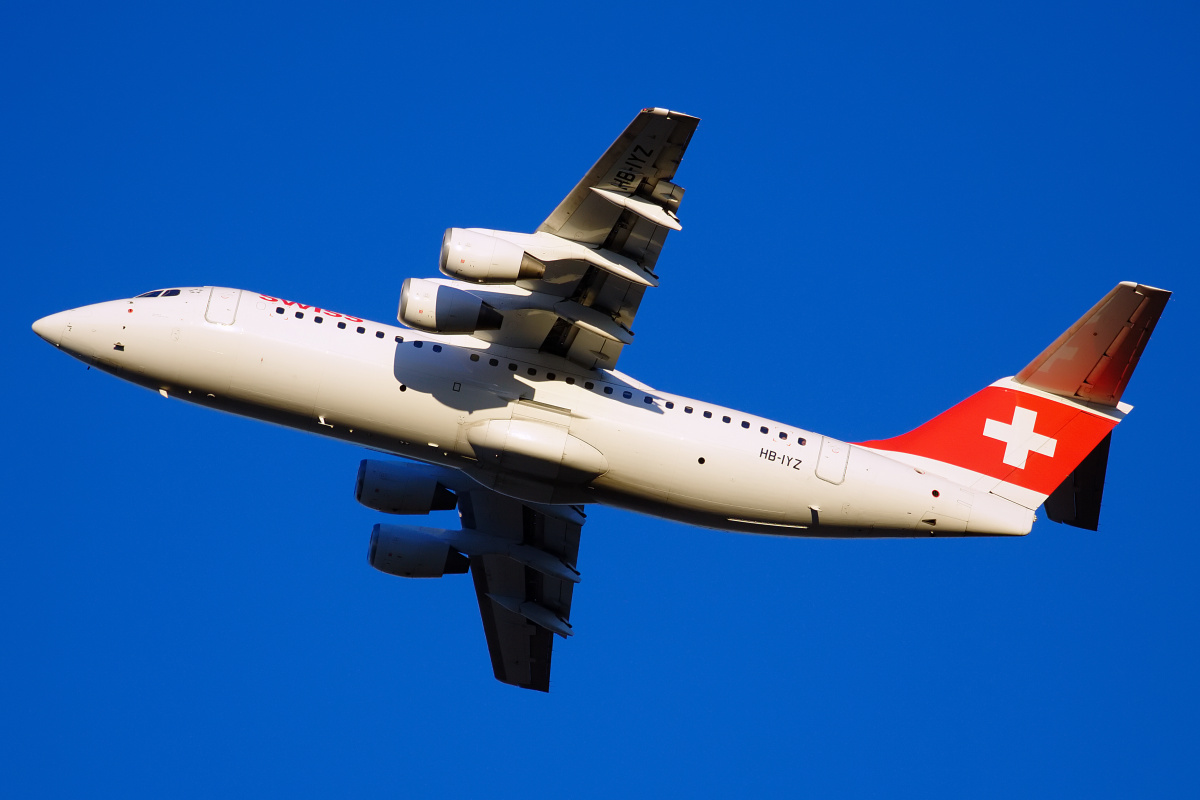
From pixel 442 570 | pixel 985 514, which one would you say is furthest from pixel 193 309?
pixel 985 514

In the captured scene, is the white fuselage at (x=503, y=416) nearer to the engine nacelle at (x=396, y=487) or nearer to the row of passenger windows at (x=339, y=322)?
the row of passenger windows at (x=339, y=322)

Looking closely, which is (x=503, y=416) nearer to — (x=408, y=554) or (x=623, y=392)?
(x=623, y=392)

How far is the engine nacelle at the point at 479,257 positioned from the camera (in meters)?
18.7

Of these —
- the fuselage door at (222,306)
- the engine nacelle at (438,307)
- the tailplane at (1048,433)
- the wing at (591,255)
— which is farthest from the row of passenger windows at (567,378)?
the tailplane at (1048,433)

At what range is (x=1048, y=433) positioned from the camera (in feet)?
74.0

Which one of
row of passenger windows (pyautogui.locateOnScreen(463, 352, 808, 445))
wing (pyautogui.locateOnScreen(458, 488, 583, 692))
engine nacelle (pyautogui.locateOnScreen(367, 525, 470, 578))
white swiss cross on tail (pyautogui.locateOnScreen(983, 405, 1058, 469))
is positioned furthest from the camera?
engine nacelle (pyautogui.locateOnScreen(367, 525, 470, 578))

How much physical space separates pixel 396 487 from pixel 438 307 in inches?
219

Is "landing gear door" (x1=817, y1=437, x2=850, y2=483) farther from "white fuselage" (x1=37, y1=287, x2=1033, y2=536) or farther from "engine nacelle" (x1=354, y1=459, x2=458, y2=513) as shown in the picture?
"engine nacelle" (x1=354, y1=459, x2=458, y2=513)

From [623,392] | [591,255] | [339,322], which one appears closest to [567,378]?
[623,392]

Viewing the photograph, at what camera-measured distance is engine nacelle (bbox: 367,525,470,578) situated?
82.9 ft

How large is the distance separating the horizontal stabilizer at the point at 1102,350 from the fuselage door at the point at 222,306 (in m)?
14.2

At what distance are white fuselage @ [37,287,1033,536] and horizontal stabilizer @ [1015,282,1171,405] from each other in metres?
2.78

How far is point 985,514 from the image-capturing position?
21750mm

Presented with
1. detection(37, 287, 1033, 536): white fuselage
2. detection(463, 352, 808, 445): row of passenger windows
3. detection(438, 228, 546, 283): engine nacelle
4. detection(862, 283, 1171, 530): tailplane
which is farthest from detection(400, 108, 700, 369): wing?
detection(862, 283, 1171, 530): tailplane
